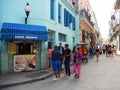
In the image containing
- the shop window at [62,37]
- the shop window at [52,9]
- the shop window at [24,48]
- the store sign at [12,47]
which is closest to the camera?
the store sign at [12,47]

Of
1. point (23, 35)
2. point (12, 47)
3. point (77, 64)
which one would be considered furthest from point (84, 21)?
point (77, 64)

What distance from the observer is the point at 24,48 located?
1773 cm

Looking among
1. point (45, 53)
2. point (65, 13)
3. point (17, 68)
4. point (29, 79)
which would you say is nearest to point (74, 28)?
point (65, 13)

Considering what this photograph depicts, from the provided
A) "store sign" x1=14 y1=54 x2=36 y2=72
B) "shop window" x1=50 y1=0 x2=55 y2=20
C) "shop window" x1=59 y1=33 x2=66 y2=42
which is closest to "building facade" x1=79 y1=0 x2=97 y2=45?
"shop window" x1=59 y1=33 x2=66 y2=42

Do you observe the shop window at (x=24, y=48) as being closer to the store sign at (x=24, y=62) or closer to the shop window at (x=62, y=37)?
the store sign at (x=24, y=62)

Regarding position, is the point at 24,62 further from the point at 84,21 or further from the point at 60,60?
the point at 84,21

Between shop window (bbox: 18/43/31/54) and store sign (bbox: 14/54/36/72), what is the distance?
37 cm

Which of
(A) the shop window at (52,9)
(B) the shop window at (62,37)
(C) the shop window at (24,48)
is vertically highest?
(A) the shop window at (52,9)

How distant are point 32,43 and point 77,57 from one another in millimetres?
3948

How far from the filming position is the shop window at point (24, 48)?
17.5 m

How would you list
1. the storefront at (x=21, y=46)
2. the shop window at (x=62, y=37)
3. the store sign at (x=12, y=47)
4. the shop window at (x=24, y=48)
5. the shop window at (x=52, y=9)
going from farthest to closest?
the shop window at (x=62, y=37) < the shop window at (x=52, y=9) < the shop window at (x=24, y=48) < the store sign at (x=12, y=47) < the storefront at (x=21, y=46)

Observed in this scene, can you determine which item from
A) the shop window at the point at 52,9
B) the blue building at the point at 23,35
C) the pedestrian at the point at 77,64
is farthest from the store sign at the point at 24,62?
the shop window at the point at 52,9

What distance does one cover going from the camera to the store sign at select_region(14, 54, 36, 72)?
17.0 m

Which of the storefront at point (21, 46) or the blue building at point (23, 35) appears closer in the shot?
the storefront at point (21, 46)
